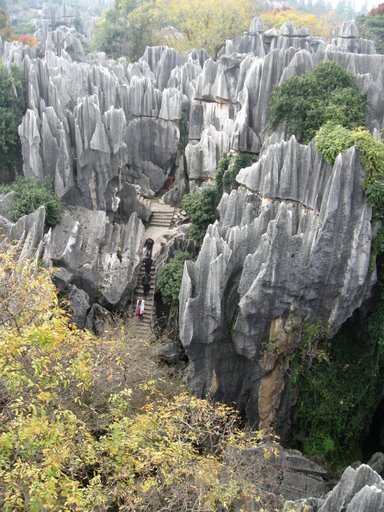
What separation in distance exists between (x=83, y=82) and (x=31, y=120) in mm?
7108

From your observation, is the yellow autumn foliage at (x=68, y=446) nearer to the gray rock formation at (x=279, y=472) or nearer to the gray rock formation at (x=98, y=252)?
the gray rock formation at (x=279, y=472)

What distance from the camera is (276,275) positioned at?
15672 mm

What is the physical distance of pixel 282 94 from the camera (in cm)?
2023

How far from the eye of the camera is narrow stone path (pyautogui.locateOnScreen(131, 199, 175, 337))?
20.8m

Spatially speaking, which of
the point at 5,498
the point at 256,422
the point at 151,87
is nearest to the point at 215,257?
the point at 256,422

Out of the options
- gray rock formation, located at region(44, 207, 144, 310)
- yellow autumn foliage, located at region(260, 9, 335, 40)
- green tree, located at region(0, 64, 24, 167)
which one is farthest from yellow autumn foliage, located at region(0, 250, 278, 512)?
yellow autumn foliage, located at region(260, 9, 335, 40)

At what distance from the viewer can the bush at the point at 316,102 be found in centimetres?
1881

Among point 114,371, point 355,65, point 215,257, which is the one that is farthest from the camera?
point 355,65

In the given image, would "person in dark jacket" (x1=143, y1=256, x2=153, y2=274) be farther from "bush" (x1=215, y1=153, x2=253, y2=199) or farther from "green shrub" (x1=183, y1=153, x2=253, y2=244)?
"bush" (x1=215, y1=153, x2=253, y2=199)

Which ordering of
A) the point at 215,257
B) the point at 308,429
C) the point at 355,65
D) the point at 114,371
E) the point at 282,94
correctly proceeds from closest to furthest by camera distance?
1. the point at 114,371
2. the point at 215,257
3. the point at 308,429
4. the point at 282,94
5. the point at 355,65

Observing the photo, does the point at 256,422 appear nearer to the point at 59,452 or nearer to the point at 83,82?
the point at 59,452

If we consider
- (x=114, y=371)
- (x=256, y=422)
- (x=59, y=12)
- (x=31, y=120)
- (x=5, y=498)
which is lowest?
(x=256, y=422)

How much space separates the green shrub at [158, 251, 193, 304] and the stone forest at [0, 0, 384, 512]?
0.08m

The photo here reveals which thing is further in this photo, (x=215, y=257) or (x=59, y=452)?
(x=215, y=257)
